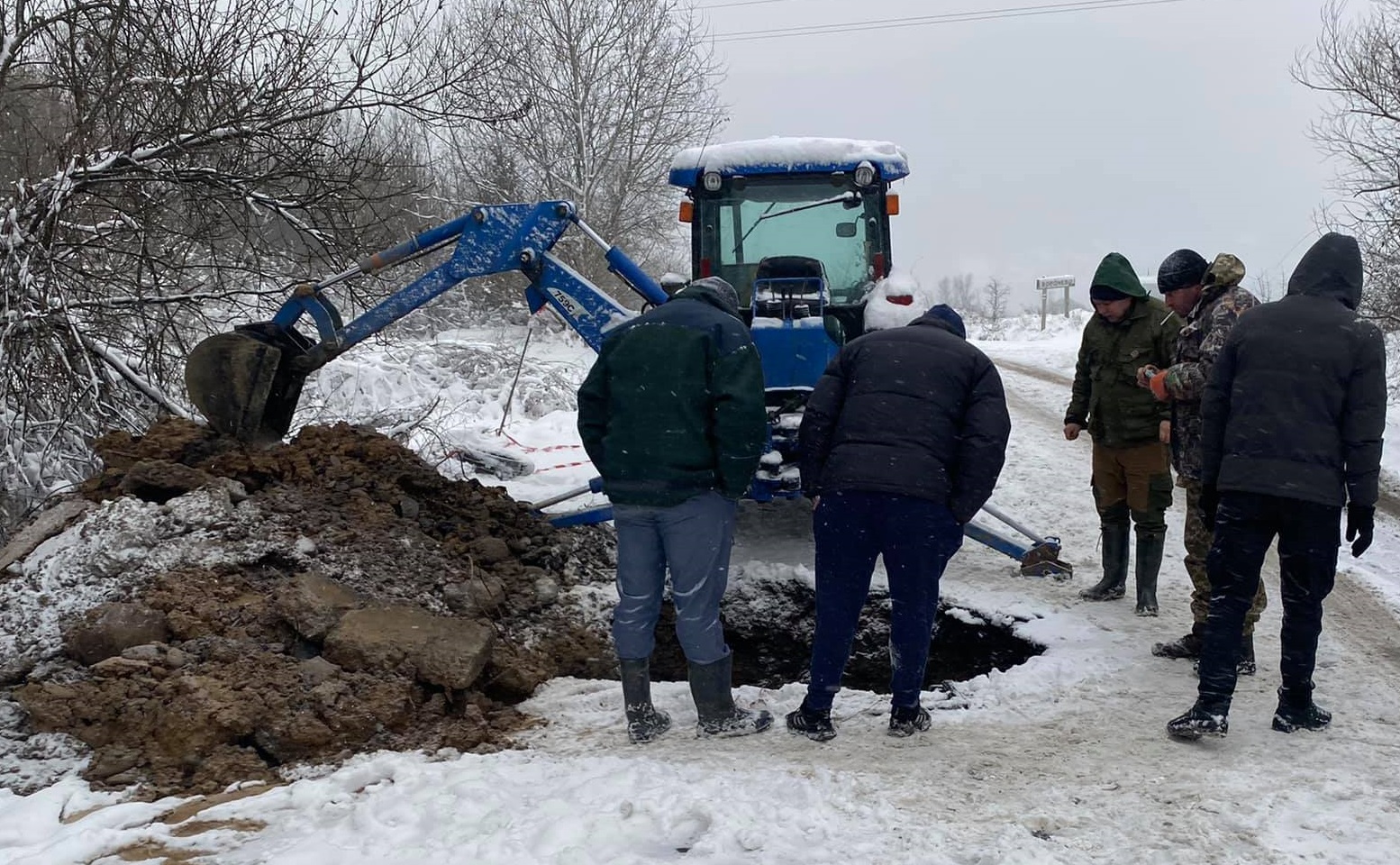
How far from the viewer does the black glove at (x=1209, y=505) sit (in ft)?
12.8

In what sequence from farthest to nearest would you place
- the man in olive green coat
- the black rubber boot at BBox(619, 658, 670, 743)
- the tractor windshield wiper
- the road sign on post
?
the road sign on post
the tractor windshield wiper
the man in olive green coat
the black rubber boot at BBox(619, 658, 670, 743)

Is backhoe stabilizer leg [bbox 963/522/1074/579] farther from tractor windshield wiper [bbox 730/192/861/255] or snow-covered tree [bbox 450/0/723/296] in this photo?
snow-covered tree [bbox 450/0/723/296]

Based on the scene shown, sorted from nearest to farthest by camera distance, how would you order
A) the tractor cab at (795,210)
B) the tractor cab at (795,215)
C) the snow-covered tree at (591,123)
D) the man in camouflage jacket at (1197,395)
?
1. the man in camouflage jacket at (1197,395)
2. the tractor cab at (795,215)
3. the tractor cab at (795,210)
4. the snow-covered tree at (591,123)

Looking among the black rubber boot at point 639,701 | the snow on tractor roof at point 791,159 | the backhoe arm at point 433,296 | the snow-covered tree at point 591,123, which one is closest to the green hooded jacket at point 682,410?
the black rubber boot at point 639,701

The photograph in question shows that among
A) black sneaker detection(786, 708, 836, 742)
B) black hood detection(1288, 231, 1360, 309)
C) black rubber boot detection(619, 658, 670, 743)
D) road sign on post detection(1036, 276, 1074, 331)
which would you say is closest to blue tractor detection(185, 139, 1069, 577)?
black rubber boot detection(619, 658, 670, 743)

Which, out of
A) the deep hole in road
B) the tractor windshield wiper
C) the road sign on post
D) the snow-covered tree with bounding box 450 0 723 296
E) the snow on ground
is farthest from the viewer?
the road sign on post

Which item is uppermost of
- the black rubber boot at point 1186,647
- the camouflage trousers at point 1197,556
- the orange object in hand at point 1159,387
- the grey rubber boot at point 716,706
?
the orange object in hand at point 1159,387

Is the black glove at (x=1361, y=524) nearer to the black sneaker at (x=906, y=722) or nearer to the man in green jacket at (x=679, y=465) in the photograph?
the black sneaker at (x=906, y=722)

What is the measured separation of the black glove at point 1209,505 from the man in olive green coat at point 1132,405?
1.16 meters

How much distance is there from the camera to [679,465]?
3.67 meters

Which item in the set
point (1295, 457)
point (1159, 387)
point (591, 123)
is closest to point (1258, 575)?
point (1295, 457)

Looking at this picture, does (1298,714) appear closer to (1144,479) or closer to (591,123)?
(1144,479)

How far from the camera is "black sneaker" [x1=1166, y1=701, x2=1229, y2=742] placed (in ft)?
11.9

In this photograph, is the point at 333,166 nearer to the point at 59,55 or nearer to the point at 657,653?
the point at 59,55
